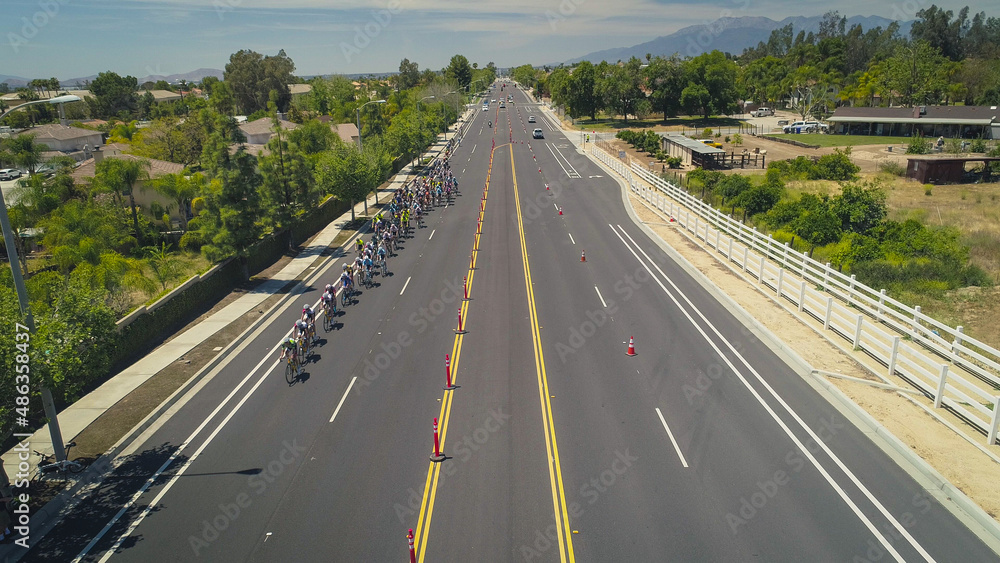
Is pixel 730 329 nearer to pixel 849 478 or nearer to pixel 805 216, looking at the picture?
pixel 849 478

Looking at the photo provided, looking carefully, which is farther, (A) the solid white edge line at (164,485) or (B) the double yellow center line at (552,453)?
(A) the solid white edge line at (164,485)

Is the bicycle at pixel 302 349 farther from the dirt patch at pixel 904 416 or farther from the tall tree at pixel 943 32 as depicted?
the tall tree at pixel 943 32

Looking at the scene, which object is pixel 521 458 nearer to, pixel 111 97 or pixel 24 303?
pixel 24 303

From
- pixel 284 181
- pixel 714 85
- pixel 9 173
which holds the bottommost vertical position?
pixel 9 173

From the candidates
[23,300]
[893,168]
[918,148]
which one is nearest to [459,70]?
[918,148]

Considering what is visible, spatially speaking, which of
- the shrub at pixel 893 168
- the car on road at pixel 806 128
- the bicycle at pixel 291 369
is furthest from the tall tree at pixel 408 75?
the bicycle at pixel 291 369

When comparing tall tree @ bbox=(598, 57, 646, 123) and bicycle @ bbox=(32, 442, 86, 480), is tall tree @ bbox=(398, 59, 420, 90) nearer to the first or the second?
tall tree @ bbox=(598, 57, 646, 123)
